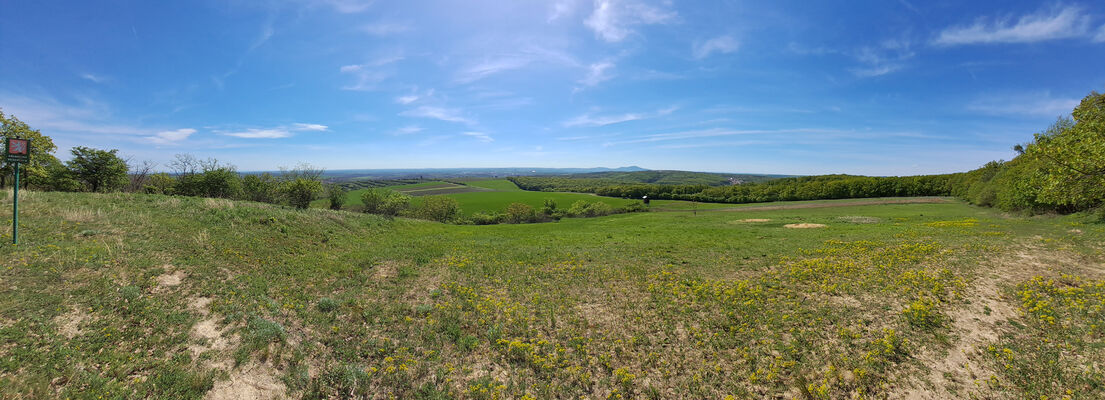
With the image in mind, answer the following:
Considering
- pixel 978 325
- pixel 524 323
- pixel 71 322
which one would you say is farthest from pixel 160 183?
pixel 978 325

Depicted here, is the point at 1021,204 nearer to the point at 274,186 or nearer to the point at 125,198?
the point at 125,198

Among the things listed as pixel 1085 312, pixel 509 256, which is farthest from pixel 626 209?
pixel 1085 312

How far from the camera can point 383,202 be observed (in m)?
55.3

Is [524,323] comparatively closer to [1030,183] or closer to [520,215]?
[1030,183]

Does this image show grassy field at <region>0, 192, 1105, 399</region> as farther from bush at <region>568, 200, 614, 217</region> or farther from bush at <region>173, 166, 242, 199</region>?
bush at <region>568, 200, 614, 217</region>

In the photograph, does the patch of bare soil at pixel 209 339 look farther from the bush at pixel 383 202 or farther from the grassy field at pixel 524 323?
the bush at pixel 383 202

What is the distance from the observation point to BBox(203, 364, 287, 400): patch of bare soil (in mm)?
6191

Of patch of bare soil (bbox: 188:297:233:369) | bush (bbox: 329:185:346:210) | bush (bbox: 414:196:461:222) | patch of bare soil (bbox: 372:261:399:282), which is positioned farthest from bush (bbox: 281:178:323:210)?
patch of bare soil (bbox: 188:297:233:369)

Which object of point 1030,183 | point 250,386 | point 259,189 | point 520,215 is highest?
point 1030,183

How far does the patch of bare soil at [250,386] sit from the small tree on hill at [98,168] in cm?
4852

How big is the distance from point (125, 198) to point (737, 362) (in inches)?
1380

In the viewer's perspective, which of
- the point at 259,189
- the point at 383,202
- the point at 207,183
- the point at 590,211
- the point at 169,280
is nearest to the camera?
the point at 169,280

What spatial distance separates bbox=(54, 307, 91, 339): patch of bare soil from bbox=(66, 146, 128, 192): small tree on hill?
145 feet

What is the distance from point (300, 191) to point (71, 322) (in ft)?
130
